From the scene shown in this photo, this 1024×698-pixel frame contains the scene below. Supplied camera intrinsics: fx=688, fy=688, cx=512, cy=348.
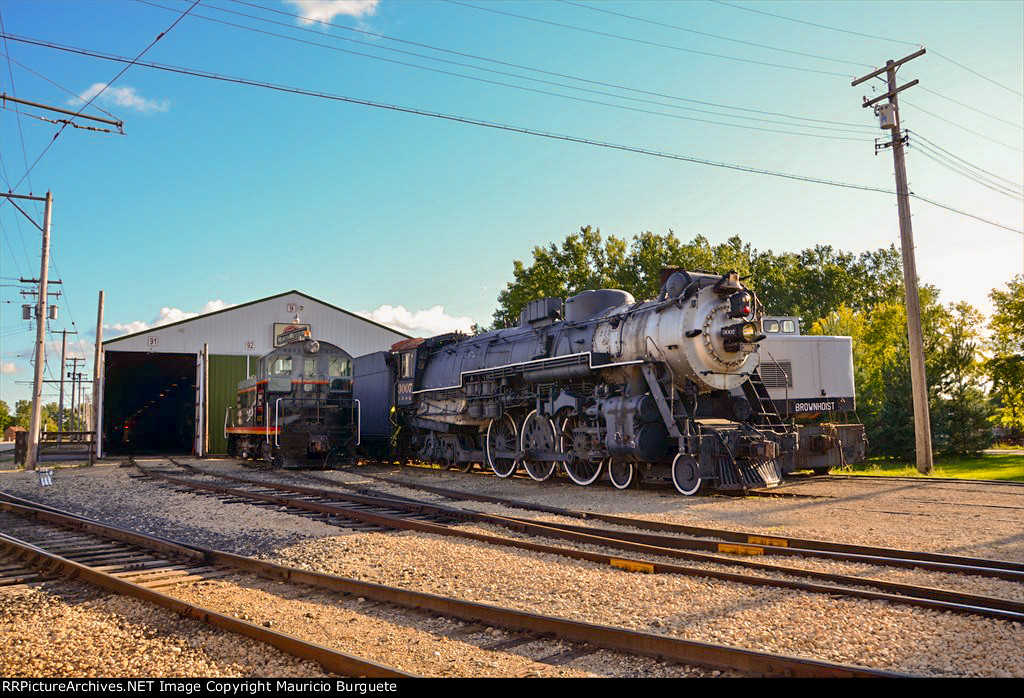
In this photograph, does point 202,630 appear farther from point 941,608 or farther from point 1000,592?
point 1000,592

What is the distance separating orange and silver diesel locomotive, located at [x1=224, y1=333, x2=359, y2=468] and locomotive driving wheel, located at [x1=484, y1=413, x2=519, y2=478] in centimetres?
525

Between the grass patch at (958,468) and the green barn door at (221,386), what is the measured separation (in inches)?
1024

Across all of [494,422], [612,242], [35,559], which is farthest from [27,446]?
[612,242]

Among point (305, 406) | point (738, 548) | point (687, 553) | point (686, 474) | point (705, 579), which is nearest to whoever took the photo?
point (705, 579)

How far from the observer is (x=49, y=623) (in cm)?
526

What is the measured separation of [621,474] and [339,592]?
8.30m

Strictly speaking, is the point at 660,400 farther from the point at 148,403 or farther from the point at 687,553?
the point at 148,403

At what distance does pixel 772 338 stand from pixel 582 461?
554 cm

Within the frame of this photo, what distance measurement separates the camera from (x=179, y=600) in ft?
17.5

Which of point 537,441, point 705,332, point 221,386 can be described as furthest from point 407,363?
point 221,386

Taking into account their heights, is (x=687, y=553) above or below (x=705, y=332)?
below

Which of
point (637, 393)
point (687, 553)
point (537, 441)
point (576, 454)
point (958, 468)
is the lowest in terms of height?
point (958, 468)

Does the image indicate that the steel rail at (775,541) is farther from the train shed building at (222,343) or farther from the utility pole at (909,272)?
the train shed building at (222,343)
